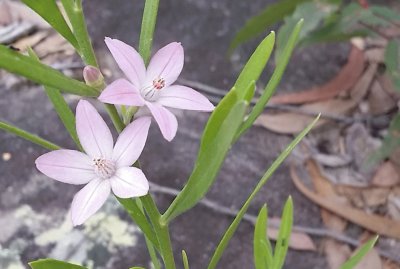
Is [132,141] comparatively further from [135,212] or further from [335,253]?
[335,253]

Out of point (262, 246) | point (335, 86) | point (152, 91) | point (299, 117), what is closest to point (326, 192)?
point (299, 117)

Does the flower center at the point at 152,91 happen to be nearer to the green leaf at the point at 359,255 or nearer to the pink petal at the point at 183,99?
the pink petal at the point at 183,99

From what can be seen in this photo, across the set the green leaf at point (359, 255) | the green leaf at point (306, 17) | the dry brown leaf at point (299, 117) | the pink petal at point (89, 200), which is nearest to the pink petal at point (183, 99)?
the pink petal at point (89, 200)

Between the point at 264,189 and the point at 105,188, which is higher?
the point at 264,189

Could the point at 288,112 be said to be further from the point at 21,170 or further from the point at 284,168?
the point at 21,170

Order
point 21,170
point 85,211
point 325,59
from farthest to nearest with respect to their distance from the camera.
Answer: point 325,59, point 21,170, point 85,211

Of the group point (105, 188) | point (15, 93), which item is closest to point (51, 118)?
point (15, 93)

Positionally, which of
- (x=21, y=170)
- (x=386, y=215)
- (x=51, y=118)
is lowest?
(x=386, y=215)

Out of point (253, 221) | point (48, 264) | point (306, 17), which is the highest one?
point (306, 17)
